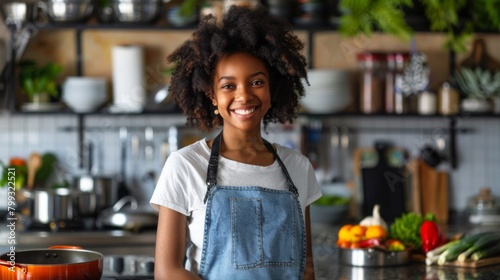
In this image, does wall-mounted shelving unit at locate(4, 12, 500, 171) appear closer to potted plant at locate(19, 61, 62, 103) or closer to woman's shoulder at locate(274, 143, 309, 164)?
potted plant at locate(19, 61, 62, 103)

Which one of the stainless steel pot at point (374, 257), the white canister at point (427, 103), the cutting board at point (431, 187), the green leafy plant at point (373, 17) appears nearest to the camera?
the stainless steel pot at point (374, 257)

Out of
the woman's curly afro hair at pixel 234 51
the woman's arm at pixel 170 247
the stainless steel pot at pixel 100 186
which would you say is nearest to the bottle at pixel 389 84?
the stainless steel pot at pixel 100 186

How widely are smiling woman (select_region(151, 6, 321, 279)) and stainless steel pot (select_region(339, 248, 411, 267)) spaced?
0.73 meters

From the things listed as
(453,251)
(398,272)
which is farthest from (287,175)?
(453,251)

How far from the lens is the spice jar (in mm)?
4887

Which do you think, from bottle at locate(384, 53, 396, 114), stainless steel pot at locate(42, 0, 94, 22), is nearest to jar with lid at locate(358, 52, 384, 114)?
bottle at locate(384, 53, 396, 114)

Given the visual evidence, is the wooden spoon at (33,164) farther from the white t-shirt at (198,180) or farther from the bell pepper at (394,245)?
the white t-shirt at (198,180)

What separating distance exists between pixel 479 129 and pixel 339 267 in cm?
231

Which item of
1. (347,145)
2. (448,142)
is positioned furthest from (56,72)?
(448,142)

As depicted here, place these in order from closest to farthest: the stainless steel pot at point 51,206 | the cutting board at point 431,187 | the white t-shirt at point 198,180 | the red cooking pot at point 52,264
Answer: the red cooking pot at point 52,264, the white t-shirt at point 198,180, the stainless steel pot at point 51,206, the cutting board at point 431,187

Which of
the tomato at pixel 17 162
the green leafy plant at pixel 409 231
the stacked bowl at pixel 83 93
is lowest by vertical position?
the green leafy plant at pixel 409 231

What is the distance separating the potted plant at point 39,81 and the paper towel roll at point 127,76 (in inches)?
11.6

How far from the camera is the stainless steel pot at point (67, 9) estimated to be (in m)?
4.66

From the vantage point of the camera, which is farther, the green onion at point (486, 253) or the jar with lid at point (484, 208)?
the jar with lid at point (484, 208)
